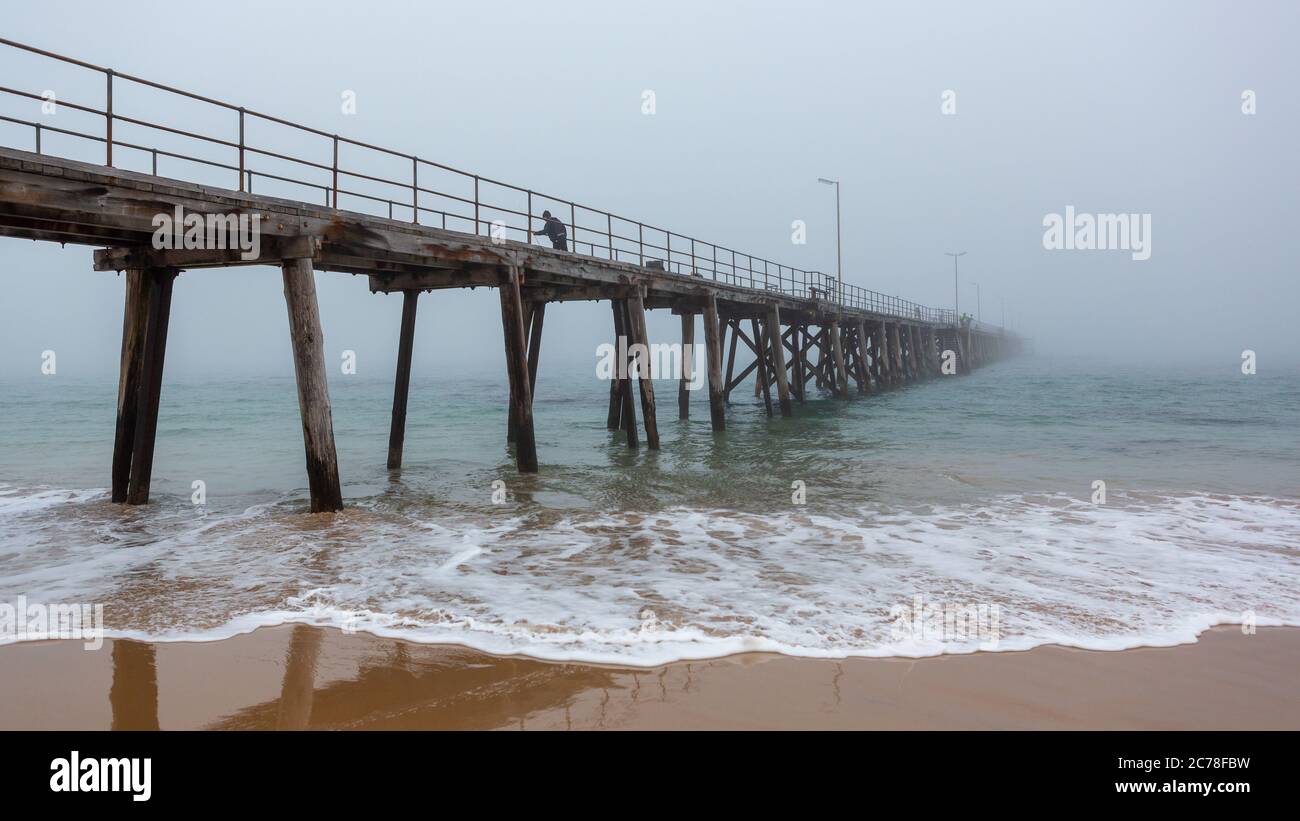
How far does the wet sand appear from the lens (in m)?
3.73

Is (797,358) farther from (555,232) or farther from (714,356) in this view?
(555,232)

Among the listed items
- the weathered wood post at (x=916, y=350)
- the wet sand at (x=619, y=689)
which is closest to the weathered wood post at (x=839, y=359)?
the weathered wood post at (x=916, y=350)

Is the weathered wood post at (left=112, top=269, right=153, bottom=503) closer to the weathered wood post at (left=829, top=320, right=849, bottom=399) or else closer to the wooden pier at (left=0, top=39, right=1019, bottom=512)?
the wooden pier at (left=0, top=39, right=1019, bottom=512)

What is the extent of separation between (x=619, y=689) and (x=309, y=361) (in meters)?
6.49

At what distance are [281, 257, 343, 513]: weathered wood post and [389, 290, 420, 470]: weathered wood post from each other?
4219 millimetres

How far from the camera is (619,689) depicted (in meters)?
4.12

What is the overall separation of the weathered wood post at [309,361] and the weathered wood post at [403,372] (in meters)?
4.22

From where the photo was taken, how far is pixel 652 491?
11594 mm

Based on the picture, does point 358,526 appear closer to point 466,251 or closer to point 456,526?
point 456,526

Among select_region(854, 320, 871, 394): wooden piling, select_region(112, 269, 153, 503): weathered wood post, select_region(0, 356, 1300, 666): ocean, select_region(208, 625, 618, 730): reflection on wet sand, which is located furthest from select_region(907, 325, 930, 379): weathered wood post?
select_region(208, 625, 618, 730): reflection on wet sand

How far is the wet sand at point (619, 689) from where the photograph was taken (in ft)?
12.2

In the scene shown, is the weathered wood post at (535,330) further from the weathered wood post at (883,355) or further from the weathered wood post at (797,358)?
the weathered wood post at (883,355)

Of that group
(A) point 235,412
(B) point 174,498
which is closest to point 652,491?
(B) point 174,498
